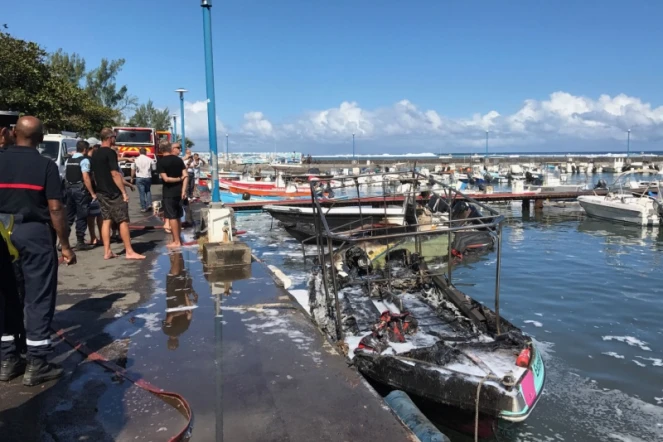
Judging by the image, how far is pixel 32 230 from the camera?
3.56m

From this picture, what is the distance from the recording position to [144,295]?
5.95 metres

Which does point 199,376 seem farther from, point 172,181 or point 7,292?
point 172,181

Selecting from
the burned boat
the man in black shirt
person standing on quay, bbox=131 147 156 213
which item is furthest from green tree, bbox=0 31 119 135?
the burned boat

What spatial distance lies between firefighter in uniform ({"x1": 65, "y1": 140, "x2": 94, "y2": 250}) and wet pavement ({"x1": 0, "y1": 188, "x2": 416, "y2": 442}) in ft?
7.49

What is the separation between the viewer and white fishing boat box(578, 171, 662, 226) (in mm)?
20453

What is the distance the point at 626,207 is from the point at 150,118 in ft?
156

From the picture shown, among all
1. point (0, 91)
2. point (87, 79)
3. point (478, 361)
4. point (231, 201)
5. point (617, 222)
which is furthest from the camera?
point (87, 79)

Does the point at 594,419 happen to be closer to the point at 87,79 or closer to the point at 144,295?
the point at 144,295

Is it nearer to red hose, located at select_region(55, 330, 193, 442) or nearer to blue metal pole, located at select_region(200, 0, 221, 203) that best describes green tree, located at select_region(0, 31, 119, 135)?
blue metal pole, located at select_region(200, 0, 221, 203)

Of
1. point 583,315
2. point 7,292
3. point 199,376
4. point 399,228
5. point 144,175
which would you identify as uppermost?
point 144,175

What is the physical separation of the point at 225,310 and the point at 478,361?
2655 millimetres

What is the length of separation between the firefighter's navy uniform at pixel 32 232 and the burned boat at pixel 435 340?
2412 mm

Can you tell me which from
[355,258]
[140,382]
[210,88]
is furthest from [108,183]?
[140,382]

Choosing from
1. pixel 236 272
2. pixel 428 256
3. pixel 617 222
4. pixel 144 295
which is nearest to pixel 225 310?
pixel 144 295
